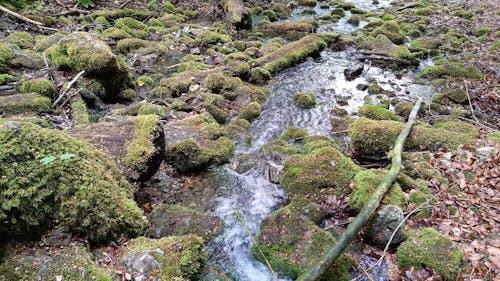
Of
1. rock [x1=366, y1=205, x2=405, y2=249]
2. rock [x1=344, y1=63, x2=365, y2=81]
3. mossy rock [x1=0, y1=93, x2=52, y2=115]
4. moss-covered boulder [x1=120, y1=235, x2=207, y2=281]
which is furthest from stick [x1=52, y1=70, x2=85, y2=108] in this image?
rock [x1=344, y1=63, x2=365, y2=81]

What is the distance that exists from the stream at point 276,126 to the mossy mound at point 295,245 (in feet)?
0.59

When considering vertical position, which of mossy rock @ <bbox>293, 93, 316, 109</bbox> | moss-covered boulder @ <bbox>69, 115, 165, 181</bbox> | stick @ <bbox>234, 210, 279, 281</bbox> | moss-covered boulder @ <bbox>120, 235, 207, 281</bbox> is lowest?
mossy rock @ <bbox>293, 93, 316, 109</bbox>

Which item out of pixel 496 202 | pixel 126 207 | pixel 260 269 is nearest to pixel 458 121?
pixel 496 202

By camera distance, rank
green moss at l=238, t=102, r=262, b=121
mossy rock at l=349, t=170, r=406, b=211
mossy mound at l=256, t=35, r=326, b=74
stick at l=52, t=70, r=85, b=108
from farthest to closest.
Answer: mossy mound at l=256, t=35, r=326, b=74
green moss at l=238, t=102, r=262, b=121
stick at l=52, t=70, r=85, b=108
mossy rock at l=349, t=170, r=406, b=211

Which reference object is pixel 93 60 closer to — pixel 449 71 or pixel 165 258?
pixel 165 258

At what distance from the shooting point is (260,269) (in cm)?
492

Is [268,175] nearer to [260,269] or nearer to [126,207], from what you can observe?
[260,269]

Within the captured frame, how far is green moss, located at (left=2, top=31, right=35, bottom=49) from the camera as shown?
10.6 meters

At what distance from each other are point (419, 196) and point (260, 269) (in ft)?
9.24

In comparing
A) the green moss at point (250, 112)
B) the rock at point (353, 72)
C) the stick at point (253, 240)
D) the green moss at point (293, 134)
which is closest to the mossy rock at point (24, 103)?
the green moss at point (250, 112)

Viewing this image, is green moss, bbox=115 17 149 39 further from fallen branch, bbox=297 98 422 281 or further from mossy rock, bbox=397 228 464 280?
mossy rock, bbox=397 228 464 280

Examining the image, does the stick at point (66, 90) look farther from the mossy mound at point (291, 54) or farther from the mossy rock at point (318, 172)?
the mossy mound at point (291, 54)

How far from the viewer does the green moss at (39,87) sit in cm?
806

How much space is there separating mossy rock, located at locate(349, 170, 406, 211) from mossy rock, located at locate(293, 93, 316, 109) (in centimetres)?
421
